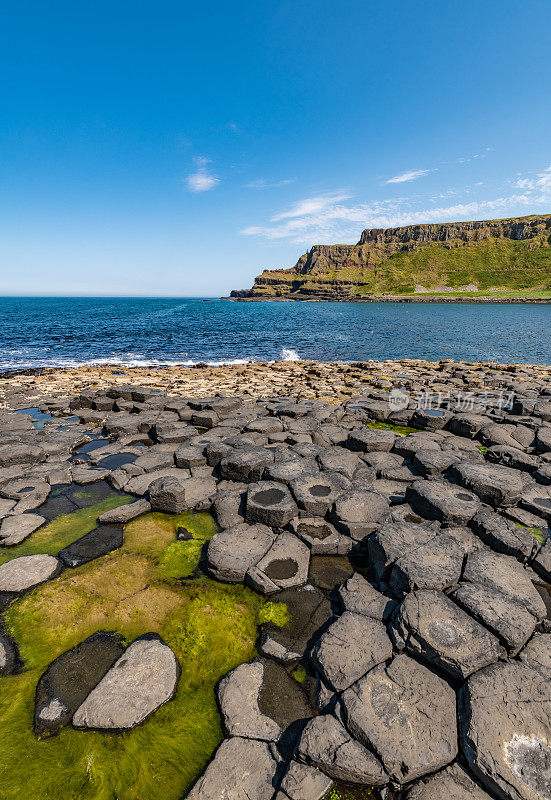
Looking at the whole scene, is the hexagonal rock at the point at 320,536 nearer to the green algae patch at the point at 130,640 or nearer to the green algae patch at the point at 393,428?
the green algae patch at the point at 130,640

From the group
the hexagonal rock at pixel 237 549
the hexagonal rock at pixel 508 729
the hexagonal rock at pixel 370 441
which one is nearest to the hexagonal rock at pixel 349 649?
the hexagonal rock at pixel 508 729

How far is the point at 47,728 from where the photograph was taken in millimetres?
3318

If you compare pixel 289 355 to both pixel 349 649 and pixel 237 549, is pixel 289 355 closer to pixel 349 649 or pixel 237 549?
pixel 237 549

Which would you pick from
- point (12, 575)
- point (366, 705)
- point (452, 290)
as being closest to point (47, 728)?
point (12, 575)

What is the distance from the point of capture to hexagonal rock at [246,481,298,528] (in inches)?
235

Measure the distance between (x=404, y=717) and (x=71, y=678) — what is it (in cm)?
345

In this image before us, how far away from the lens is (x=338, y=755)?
287 centimetres

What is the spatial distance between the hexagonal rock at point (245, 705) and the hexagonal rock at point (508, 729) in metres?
1.70

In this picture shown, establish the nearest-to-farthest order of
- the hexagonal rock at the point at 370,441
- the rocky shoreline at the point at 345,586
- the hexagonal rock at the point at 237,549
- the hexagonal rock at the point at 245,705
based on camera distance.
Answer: the rocky shoreline at the point at 345,586 → the hexagonal rock at the point at 245,705 → the hexagonal rock at the point at 237,549 → the hexagonal rock at the point at 370,441

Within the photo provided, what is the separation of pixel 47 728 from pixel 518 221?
10161 inches

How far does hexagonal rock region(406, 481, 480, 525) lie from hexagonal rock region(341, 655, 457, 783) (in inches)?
107

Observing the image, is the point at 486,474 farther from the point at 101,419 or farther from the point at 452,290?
the point at 452,290

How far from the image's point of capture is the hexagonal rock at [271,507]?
19.6 feet

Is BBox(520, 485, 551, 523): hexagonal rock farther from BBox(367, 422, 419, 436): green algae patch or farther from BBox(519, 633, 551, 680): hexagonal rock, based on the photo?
BBox(367, 422, 419, 436): green algae patch
